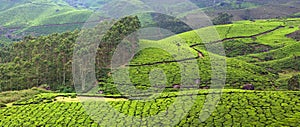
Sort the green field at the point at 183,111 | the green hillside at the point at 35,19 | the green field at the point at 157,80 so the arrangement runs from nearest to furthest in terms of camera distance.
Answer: the green field at the point at 183,111 → the green field at the point at 157,80 → the green hillside at the point at 35,19

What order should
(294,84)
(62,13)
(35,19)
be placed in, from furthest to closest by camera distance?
(62,13) < (35,19) < (294,84)

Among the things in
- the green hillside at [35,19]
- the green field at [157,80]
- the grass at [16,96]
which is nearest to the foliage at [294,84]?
the green field at [157,80]

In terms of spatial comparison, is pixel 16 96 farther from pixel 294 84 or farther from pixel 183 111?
pixel 294 84

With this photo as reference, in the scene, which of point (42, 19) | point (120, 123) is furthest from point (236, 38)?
point (42, 19)

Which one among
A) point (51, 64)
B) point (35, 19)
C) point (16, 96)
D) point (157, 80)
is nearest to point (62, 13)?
point (35, 19)

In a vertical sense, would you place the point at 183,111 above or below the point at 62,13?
below

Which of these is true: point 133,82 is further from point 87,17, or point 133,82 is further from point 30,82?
point 87,17

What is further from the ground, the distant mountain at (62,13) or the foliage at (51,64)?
the distant mountain at (62,13)

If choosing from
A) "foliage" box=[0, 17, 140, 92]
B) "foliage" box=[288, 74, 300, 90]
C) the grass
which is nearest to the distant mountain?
"foliage" box=[0, 17, 140, 92]

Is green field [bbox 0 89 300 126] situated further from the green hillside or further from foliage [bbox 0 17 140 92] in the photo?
the green hillside

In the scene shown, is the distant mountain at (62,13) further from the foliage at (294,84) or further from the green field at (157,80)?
the foliage at (294,84)

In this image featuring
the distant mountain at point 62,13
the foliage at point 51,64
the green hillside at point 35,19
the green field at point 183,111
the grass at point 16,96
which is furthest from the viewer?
the distant mountain at point 62,13
